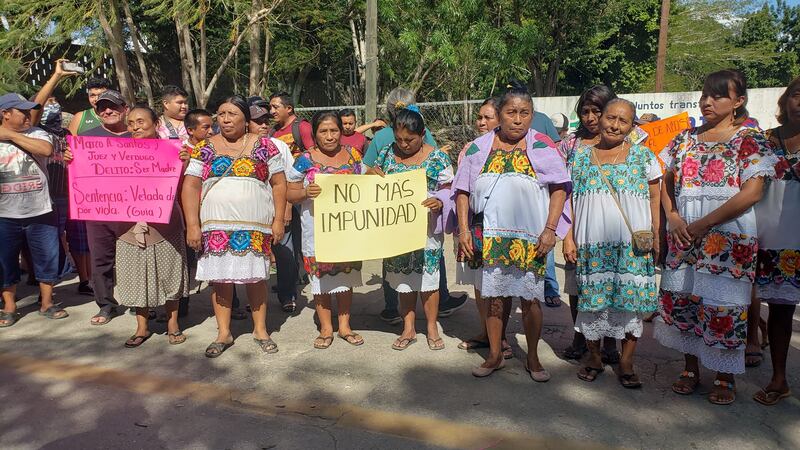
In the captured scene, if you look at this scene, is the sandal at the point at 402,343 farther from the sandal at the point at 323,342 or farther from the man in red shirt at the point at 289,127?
the man in red shirt at the point at 289,127

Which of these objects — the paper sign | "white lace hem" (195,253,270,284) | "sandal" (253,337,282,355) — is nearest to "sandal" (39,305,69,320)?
"white lace hem" (195,253,270,284)

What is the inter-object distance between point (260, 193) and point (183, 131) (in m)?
1.75

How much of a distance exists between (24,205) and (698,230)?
520 centimetres

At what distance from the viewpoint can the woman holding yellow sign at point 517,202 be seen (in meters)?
3.61

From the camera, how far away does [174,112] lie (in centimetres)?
536

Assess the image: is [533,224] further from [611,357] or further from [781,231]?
[781,231]

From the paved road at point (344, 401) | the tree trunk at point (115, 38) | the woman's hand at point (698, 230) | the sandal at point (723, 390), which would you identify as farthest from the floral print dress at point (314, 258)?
the tree trunk at point (115, 38)

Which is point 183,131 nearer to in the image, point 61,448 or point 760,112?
point 61,448

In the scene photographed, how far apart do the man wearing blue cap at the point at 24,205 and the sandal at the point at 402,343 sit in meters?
3.16

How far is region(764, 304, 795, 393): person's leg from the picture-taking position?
11.3ft

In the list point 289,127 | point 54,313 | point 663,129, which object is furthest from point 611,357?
point 54,313

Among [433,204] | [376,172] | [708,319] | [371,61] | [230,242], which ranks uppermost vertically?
[371,61]

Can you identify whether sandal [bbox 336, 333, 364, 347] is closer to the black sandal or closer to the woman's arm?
the black sandal

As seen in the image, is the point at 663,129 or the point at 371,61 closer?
the point at 663,129
